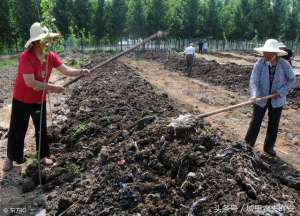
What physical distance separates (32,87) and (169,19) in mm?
41262

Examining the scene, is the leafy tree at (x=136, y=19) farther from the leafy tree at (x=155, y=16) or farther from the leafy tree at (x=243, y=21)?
the leafy tree at (x=243, y=21)

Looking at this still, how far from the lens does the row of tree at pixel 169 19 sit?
44.4 meters

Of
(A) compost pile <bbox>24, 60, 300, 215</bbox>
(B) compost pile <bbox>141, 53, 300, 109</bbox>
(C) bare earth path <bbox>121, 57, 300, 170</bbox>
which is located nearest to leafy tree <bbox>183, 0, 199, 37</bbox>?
(B) compost pile <bbox>141, 53, 300, 109</bbox>

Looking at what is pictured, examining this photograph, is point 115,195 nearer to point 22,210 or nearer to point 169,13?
point 22,210

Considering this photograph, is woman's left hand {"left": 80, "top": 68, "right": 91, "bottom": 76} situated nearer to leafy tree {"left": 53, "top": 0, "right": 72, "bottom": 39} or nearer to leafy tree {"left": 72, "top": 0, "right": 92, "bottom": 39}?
leafy tree {"left": 53, "top": 0, "right": 72, "bottom": 39}

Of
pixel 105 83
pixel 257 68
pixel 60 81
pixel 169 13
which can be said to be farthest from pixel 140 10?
pixel 257 68

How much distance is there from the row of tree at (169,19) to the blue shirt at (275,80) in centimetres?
3721

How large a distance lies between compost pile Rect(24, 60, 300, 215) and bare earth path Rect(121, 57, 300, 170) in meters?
1.20

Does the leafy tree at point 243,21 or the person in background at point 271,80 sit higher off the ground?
the leafy tree at point 243,21

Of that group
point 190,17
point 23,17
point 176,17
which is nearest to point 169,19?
point 176,17

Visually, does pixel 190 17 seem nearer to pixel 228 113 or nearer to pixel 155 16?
pixel 155 16

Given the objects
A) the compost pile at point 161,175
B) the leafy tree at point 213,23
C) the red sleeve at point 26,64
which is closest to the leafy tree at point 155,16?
the leafy tree at point 213,23

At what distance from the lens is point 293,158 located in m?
6.79

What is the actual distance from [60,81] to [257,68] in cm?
1185
